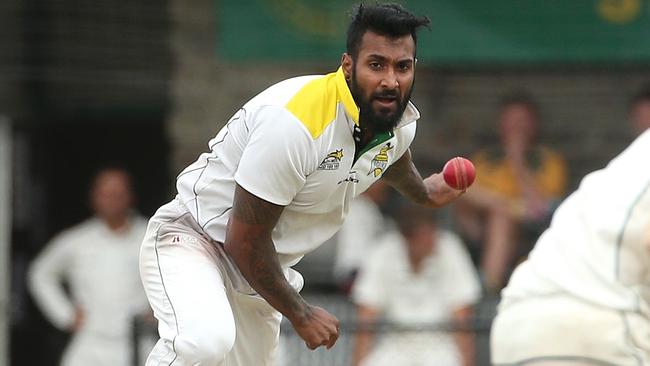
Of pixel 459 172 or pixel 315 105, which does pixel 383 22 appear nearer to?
pixel 315 105

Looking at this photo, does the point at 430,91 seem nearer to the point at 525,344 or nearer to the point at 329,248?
the point at 329,248

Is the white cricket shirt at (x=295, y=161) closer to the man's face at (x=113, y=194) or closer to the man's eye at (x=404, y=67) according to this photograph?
the man's eye at (x=404, y=67)

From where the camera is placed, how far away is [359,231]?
995 cm

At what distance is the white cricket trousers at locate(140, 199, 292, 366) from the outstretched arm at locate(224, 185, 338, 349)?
0.18 meters

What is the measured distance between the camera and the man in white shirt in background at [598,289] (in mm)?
4359

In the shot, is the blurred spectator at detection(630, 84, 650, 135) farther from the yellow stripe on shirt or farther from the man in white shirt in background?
the man in white shirt in background

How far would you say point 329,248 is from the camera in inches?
417

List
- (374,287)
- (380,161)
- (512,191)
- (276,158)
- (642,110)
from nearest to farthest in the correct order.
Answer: (276,158) → (380,161) → (642,110) → (374,287) → (512,191)

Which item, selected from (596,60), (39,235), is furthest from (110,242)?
(596,60)

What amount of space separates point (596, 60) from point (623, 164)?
5.88m

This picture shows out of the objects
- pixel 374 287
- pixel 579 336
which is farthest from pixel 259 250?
pixel 374 287

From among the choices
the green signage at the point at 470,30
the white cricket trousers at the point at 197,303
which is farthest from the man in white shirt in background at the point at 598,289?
the green signage at the point at 470,30

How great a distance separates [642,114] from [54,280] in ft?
12.8

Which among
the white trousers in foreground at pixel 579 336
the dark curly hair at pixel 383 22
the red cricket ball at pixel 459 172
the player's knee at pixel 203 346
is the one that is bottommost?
the player's knee at pixel 203 346
